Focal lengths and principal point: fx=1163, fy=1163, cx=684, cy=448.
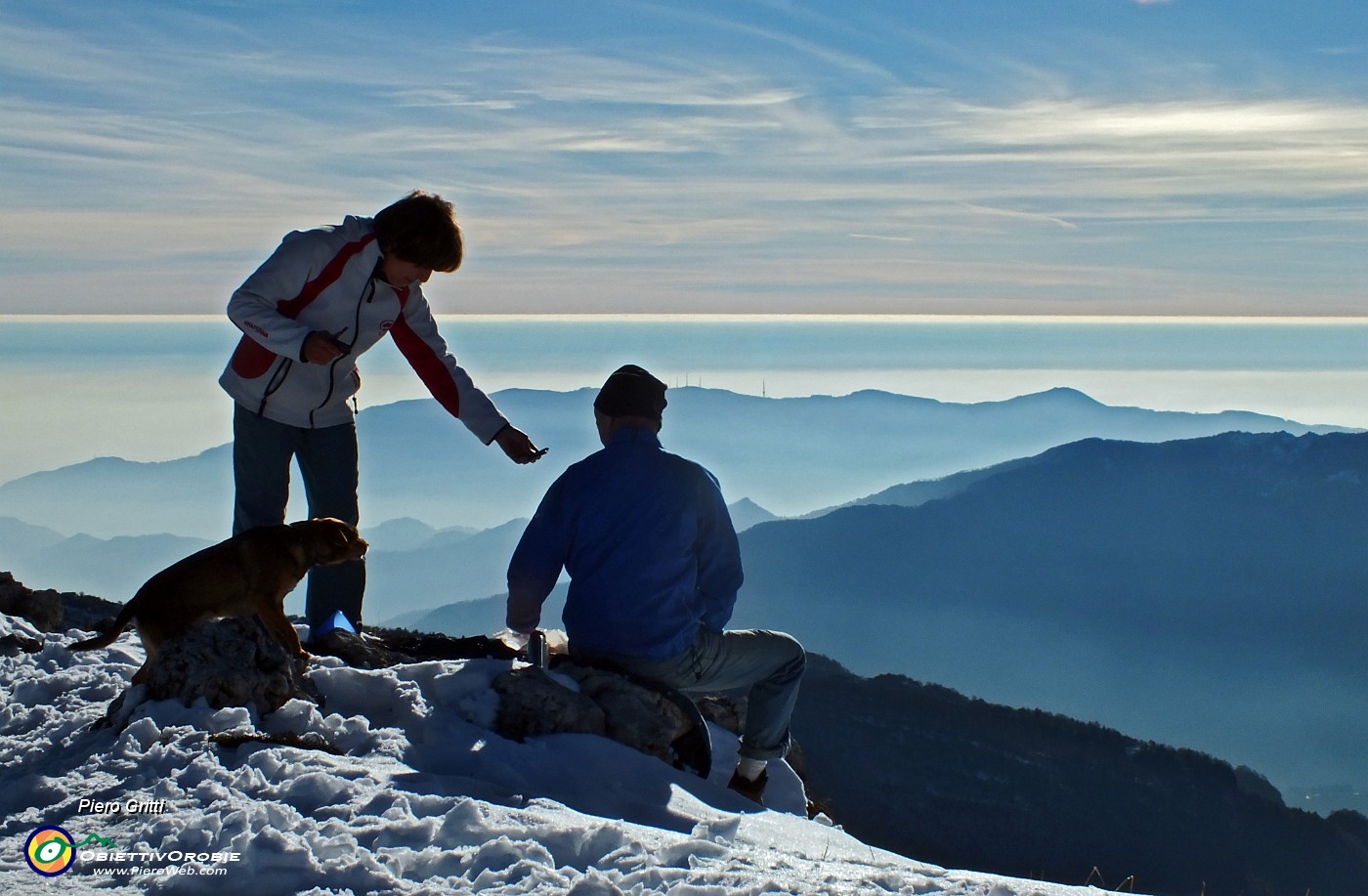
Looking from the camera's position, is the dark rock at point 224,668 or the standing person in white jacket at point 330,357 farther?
the standing person in white jacket at point 330,357

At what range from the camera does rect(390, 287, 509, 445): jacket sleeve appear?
610 cm

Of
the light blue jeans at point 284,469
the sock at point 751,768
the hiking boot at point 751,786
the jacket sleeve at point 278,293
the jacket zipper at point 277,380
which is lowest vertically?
the hiking boot at point 751,786

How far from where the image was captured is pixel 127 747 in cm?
421

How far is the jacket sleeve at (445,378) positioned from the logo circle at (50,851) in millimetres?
2943

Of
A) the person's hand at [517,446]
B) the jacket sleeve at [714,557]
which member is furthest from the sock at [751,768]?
the person's hand at [517,446]

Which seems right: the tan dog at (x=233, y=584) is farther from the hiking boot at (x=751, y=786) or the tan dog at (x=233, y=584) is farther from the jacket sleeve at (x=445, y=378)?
the hiking boot at (x=751, y=786)

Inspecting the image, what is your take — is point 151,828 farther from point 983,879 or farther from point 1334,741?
point 1334,741

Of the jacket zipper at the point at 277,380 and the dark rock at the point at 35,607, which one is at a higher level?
the jacket zipper at the point at 277,380

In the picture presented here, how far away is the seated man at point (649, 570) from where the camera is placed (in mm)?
4992

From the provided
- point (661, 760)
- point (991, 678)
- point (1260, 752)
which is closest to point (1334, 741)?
point (1260, 752)

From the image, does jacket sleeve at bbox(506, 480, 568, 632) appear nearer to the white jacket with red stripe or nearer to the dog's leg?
the dog's leg

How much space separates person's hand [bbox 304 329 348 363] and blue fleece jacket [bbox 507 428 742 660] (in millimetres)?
1186

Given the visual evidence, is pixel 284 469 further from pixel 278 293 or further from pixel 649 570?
pixel 649 570

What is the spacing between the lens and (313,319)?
5.56 metres
